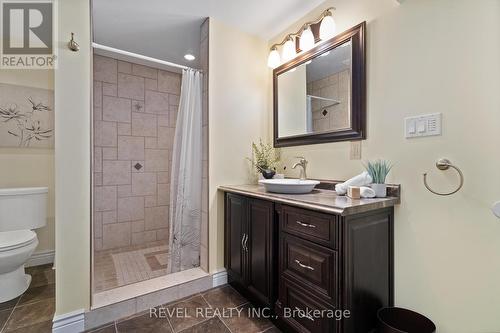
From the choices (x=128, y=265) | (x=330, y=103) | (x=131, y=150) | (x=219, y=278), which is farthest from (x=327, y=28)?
(x=128, y=265)

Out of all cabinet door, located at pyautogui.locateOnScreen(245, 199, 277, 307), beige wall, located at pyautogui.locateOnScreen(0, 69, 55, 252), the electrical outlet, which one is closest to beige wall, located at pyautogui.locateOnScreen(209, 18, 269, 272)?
cabinet door, located at pyautogui.locateOnScreen(245, 199, 277, 307)

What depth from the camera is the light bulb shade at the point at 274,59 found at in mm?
2131

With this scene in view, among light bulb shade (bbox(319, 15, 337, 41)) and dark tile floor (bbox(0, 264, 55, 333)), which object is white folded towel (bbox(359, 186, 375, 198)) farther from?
dark tile floor (bbox(0, 264, 55, 333))

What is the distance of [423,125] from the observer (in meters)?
1.26

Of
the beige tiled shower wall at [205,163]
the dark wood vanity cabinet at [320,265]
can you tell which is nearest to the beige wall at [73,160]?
the beige tiled shower wall at [205,163]

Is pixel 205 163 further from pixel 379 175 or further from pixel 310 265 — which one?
pixel 379 175

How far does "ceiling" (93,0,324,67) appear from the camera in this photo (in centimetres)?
182

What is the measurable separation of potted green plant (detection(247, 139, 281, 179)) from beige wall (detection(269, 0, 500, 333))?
84cm

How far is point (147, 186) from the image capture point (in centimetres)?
295

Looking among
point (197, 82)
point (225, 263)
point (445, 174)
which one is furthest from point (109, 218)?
point (445, 174)

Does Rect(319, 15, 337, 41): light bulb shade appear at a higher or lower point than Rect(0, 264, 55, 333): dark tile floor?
higher

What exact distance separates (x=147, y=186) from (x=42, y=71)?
153 cm

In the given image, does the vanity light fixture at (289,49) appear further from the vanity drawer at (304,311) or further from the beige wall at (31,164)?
the beige wall at (31,164)

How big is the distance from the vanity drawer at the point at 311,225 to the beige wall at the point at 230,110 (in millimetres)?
823
